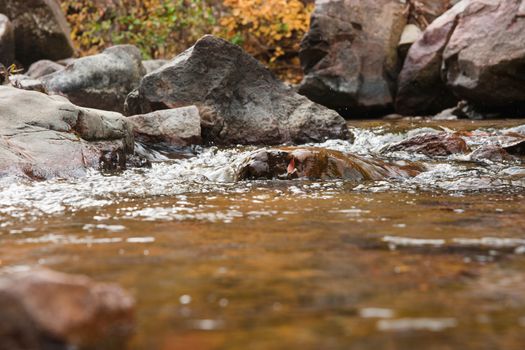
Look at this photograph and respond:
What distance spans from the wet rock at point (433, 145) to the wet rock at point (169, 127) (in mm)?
2261

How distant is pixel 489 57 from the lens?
1066 centimetres

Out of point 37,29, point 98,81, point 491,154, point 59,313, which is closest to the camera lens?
point 59,313

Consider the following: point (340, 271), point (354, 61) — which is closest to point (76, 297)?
point (340, 271)

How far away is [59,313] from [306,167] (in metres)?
4.29

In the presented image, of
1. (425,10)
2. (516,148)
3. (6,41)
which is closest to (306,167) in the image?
(516,148)

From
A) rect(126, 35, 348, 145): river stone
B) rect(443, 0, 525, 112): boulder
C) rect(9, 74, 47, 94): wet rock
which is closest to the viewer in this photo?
rect(9, 74, 47, 94): wet rock

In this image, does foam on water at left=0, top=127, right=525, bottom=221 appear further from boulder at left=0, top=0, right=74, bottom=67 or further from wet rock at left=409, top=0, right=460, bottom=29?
boulder at left=0, top=0, right=74, bottom=67

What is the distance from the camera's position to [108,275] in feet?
8.24

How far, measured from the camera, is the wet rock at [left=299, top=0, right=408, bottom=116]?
498 inches

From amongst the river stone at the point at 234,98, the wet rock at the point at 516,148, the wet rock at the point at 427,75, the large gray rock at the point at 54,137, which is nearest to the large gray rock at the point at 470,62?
the wet rock at the point at 427,75

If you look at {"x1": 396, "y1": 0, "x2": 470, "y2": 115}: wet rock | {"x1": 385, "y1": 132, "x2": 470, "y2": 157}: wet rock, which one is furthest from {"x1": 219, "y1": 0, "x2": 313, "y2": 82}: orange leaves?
{"x1": 385, "y1": 132, "x2": 470, "y2": 157}: wet rock

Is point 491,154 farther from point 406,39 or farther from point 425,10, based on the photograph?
point 425,10

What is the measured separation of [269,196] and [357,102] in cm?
813

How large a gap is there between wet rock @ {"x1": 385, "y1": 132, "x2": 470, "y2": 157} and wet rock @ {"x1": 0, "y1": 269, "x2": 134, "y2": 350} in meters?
6.07
